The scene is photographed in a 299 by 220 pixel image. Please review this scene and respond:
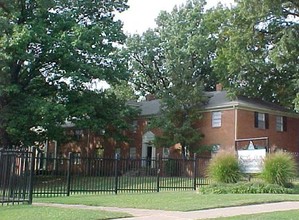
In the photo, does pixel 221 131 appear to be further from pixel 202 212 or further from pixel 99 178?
pixel 202 212

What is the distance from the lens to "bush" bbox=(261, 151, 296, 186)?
2158cm

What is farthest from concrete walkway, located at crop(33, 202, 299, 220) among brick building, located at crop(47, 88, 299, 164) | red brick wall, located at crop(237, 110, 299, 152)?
red brick wall, located at crop(237, 110, 299, 152)

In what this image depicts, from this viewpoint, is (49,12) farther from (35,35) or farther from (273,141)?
(273,141)

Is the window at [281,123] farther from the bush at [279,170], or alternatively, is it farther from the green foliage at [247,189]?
the green foliage at [247,189]

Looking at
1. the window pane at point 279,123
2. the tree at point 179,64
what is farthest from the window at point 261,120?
the tree at point 179,64

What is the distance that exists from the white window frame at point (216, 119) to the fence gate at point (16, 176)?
26528 mm

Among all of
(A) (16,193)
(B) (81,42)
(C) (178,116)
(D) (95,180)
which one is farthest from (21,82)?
(A) (16,193)

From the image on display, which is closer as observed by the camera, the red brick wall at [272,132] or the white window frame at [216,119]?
the red brick wall at [272,132]

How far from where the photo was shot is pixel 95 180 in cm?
2278

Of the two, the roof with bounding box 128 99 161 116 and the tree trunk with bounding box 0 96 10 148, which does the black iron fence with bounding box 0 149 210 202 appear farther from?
the roof with bounding box 128 99 161 116

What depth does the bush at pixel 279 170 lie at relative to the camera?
2158 cm

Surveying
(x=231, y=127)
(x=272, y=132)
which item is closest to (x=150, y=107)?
(x=231, y=127)

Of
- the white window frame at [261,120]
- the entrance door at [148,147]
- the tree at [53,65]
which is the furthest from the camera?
the entrance door at [148,147]

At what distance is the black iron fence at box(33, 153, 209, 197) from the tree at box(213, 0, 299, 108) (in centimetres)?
1280
